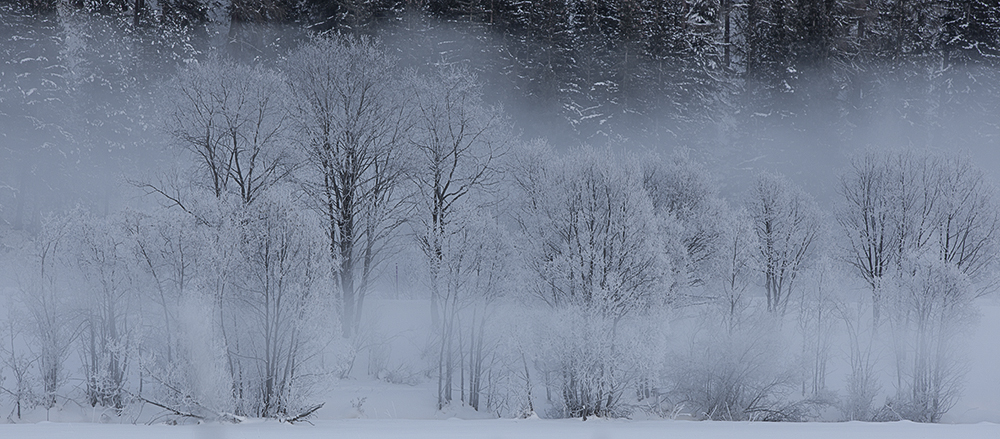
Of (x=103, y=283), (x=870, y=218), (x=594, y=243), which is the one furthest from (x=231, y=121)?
(x=870, y=218)

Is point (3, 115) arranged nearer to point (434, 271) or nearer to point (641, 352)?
point (434, 271)

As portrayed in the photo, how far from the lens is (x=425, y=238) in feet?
66.4

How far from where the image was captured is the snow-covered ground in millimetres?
8117

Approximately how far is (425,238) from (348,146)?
4224mm

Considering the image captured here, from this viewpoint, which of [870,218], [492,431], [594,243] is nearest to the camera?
[492,431]

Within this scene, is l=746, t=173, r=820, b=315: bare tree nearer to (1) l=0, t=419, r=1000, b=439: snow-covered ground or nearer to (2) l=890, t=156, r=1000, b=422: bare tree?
(2) l=890, t=156, r=1000, b=422: bare tree

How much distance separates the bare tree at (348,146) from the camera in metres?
21.3

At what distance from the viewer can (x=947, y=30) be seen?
44.7m

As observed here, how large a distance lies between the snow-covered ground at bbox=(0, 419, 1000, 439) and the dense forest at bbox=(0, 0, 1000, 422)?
145 inches

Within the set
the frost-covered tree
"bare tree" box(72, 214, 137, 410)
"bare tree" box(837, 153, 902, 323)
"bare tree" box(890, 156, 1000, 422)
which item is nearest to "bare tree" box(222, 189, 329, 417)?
"bare tree" box(72, 214, 137, 410)

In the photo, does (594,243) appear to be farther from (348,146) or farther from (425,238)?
(348,146)

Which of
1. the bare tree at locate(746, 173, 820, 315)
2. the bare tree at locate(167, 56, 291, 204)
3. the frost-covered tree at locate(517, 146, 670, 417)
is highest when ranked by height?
the bare tree at locate(167, 56, 291, 204)

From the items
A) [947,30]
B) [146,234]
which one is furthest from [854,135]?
[146,234]

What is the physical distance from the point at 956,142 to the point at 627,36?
21.0 metres
